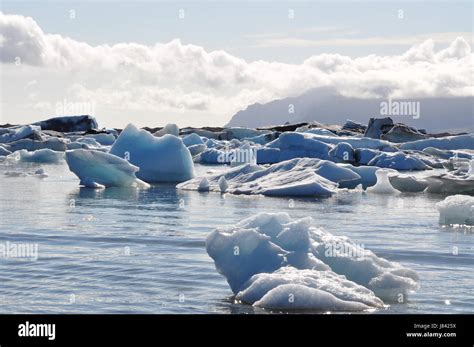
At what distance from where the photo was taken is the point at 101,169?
874 inches

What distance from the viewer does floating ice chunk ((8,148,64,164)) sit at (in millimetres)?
38631

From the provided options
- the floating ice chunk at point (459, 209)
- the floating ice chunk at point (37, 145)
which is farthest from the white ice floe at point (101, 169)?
the floating ice chunk at point (37, 145)

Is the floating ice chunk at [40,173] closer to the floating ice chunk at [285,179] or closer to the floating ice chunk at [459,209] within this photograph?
the floating ice chunk at [285,179]

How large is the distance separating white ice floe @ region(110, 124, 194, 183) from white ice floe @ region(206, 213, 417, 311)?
15219 millimetres

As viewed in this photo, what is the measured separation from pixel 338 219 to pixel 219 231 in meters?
7.12

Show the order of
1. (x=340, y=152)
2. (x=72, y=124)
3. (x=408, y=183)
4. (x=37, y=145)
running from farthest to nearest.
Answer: (x=72, y=124) → (x=37, y=145) → (x=340, y=152) → (x=408, y=183)

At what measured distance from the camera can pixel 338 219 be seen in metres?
15.0

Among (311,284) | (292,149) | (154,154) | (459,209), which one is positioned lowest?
(292,149)

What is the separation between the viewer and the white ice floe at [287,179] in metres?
19.6

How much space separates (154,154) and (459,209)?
1162 centimetres

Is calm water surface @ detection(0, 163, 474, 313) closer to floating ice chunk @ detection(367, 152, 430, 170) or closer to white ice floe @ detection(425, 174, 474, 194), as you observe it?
white ice floe @ detection(425, 174, 474, 194)

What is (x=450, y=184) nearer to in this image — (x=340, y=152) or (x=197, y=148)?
(x=340, y=152)

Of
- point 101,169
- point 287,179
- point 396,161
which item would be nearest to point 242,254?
point 287,179
